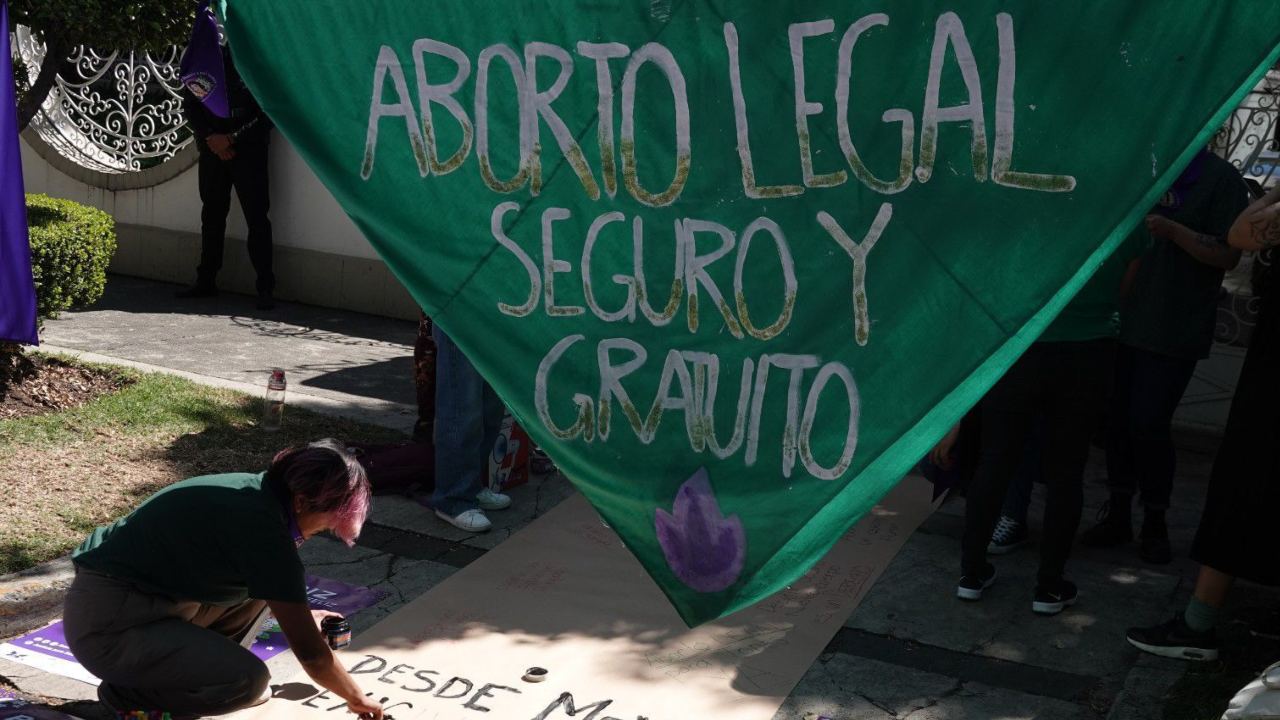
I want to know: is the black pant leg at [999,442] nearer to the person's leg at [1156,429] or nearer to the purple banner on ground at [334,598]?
the person's leg at [1156,429]

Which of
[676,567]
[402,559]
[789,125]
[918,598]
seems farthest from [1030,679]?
[789,125]

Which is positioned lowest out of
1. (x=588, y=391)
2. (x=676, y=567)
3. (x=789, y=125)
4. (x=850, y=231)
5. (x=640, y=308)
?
(x=676, y=567)

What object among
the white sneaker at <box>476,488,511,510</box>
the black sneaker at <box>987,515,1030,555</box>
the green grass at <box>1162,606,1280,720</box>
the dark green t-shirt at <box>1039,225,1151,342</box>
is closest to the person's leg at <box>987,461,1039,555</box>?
the black sneaker at <box>987,515,1030,555</box>

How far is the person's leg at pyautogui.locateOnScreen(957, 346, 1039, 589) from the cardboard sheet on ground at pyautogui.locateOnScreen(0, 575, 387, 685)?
2.27m

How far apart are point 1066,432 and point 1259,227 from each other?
127 cm

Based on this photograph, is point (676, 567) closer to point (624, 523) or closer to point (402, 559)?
point (624, 523)

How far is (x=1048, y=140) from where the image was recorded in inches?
62.5

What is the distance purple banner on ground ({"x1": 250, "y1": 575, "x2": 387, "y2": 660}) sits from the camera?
4.59 m

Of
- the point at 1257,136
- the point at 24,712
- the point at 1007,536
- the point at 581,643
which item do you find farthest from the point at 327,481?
the point at 1257,136

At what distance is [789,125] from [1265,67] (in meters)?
0.58

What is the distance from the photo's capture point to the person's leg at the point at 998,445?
4.59 meters

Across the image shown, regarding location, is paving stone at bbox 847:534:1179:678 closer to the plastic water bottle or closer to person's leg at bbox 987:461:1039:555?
person's leg at bbox 987:461:1039:555

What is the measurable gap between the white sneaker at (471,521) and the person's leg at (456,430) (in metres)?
0.03

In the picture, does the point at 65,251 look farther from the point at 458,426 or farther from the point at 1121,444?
the point at 1121,444
